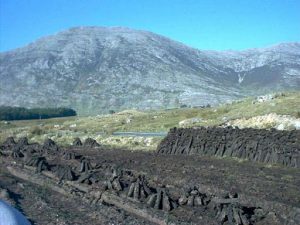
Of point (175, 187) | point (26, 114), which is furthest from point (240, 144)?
point (26, 114)

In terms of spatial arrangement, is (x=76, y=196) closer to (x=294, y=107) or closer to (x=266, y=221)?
(x=266, y=221)

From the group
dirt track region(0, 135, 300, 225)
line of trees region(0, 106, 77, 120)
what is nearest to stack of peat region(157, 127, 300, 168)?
dirt track region(0, 135, 300, 225)

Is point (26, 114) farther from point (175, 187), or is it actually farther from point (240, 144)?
point (175, 187)

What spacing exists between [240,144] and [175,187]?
36.5 feet

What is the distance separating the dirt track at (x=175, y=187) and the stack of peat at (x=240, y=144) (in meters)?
1.14

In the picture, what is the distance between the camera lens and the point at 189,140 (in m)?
36.7

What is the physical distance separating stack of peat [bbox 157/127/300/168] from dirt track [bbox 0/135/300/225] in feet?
3.75

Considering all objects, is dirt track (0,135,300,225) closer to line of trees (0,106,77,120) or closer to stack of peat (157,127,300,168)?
stack of peat (157,127,300,168)

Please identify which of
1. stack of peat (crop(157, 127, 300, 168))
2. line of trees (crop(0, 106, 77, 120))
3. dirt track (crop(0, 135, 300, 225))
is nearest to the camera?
dirt track (crop(0, 135, 300, 225))

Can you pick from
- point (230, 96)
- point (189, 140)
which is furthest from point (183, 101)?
point (189, 140)

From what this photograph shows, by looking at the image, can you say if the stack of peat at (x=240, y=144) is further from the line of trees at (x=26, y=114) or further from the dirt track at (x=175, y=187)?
the line of trees at (x=26, y=114)

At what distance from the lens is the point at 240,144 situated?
3219 cm

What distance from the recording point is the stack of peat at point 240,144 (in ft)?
95.3

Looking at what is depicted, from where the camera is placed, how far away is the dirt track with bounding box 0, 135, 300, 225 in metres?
16.9
